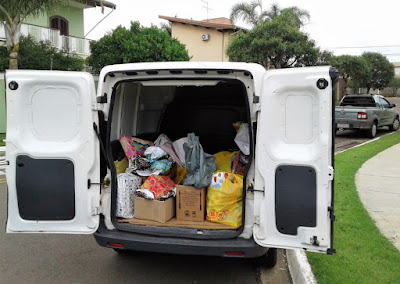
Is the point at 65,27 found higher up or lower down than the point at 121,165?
higher up

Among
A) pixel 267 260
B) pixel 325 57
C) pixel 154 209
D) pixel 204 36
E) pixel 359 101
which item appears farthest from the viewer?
pixel 204 36

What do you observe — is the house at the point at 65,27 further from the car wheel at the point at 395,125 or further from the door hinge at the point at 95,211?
the door hinge at the point at 95,211

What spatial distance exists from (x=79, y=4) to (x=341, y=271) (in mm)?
22683

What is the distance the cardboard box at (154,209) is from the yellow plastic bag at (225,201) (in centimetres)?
39

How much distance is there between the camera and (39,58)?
55.7 feet

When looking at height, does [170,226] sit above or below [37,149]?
below

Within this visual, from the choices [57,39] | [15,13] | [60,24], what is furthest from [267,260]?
[60,24]

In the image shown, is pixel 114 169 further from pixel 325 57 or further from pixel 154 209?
pixel 325 57

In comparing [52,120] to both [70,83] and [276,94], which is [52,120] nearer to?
[70,83]

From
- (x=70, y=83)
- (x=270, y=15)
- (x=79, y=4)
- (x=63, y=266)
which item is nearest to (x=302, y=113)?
(x=70, y=83)

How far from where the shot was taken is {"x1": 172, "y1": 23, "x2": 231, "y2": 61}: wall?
32156mm

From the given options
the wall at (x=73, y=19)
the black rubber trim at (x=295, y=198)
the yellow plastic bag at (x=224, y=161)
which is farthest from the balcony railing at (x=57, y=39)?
the black rubber trim at (x=295, y=198)

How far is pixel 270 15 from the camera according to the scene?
28.4 meters

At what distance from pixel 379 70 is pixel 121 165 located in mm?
51794
